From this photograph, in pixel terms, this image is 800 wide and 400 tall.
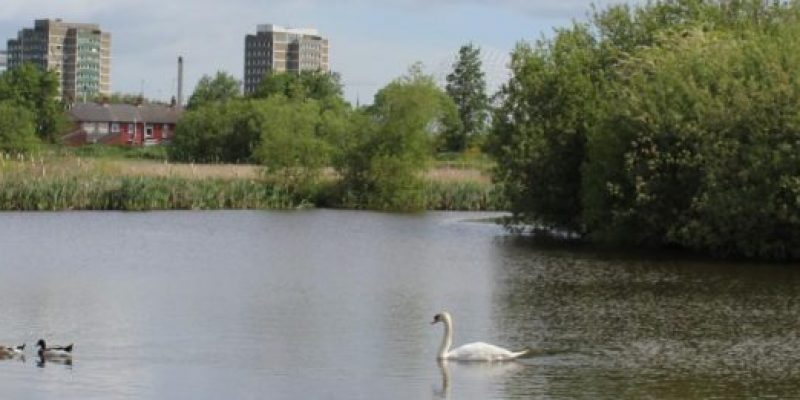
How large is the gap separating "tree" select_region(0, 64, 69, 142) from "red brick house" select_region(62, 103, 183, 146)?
1281 centimetres

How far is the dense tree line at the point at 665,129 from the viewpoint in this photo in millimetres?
43188

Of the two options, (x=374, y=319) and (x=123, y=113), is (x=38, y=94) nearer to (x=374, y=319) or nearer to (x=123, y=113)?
(x=123, y=113)

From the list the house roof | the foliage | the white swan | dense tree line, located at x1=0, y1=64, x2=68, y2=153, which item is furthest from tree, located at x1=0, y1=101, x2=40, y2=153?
the white swan

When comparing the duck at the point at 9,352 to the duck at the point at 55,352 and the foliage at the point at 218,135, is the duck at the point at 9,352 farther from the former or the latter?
the foliage at the point at 218,135

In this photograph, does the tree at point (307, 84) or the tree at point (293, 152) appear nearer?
the tree at point (293, 152)

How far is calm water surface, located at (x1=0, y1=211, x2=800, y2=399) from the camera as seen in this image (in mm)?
20750

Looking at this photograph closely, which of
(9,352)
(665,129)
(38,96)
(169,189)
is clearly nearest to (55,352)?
(9,352)

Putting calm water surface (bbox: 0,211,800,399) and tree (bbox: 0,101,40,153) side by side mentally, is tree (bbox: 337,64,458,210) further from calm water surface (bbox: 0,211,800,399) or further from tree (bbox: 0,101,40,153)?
tree (bbox: 0,101,40,153)

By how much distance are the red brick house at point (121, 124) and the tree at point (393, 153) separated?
69070mm

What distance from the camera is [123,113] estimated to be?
487ft

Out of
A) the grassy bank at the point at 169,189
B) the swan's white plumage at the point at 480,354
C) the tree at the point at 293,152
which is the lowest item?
the swan's white plumage at the point at 480,354

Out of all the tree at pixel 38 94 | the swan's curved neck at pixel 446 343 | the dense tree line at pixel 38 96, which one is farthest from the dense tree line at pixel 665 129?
the tree at pixel 38 94

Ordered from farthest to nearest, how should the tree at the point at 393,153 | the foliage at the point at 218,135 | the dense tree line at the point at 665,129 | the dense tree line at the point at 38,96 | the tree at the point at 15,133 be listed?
the dense tree line at the point at 38,96 → the foliage at the point at 218,135 → the tree at the point at 15,133 → the tree at the point at 393,153 → the dense tree line at the point at 665,129

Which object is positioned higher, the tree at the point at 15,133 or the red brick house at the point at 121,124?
the red brick house at the point at 121,124
